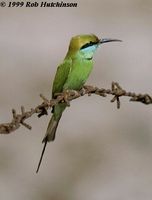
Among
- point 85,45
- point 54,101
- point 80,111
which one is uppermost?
point 85,45

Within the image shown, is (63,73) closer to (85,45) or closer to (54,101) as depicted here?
A: (85,45)

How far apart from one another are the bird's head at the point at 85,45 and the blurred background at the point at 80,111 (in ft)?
6.84

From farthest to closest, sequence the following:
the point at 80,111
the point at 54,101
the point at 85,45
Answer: the point at 80,111
the point at 85,45
the point at 54,101

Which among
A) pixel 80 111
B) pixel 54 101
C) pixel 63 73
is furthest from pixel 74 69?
pixel 80 111

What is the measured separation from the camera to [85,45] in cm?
275

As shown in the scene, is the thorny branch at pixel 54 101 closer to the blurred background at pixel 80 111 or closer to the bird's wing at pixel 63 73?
the bird's wing at pixel 63 73

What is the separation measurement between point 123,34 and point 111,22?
0.14 meters

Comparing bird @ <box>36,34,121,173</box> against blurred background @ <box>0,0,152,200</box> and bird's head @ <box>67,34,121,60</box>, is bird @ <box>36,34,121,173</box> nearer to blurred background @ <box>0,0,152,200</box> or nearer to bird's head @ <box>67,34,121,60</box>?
bird's head @ <box>67,34,121,60</box>

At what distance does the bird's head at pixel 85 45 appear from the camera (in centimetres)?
274

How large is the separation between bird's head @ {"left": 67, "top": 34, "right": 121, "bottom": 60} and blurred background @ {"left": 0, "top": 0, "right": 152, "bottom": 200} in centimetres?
209

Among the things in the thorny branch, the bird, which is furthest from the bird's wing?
the thorny branch

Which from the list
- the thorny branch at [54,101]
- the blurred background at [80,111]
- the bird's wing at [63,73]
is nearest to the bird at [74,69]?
the bird's wing at [63,73]

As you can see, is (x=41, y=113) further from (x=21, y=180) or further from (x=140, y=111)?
(x=140, y=111)

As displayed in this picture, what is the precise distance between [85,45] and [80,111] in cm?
280
